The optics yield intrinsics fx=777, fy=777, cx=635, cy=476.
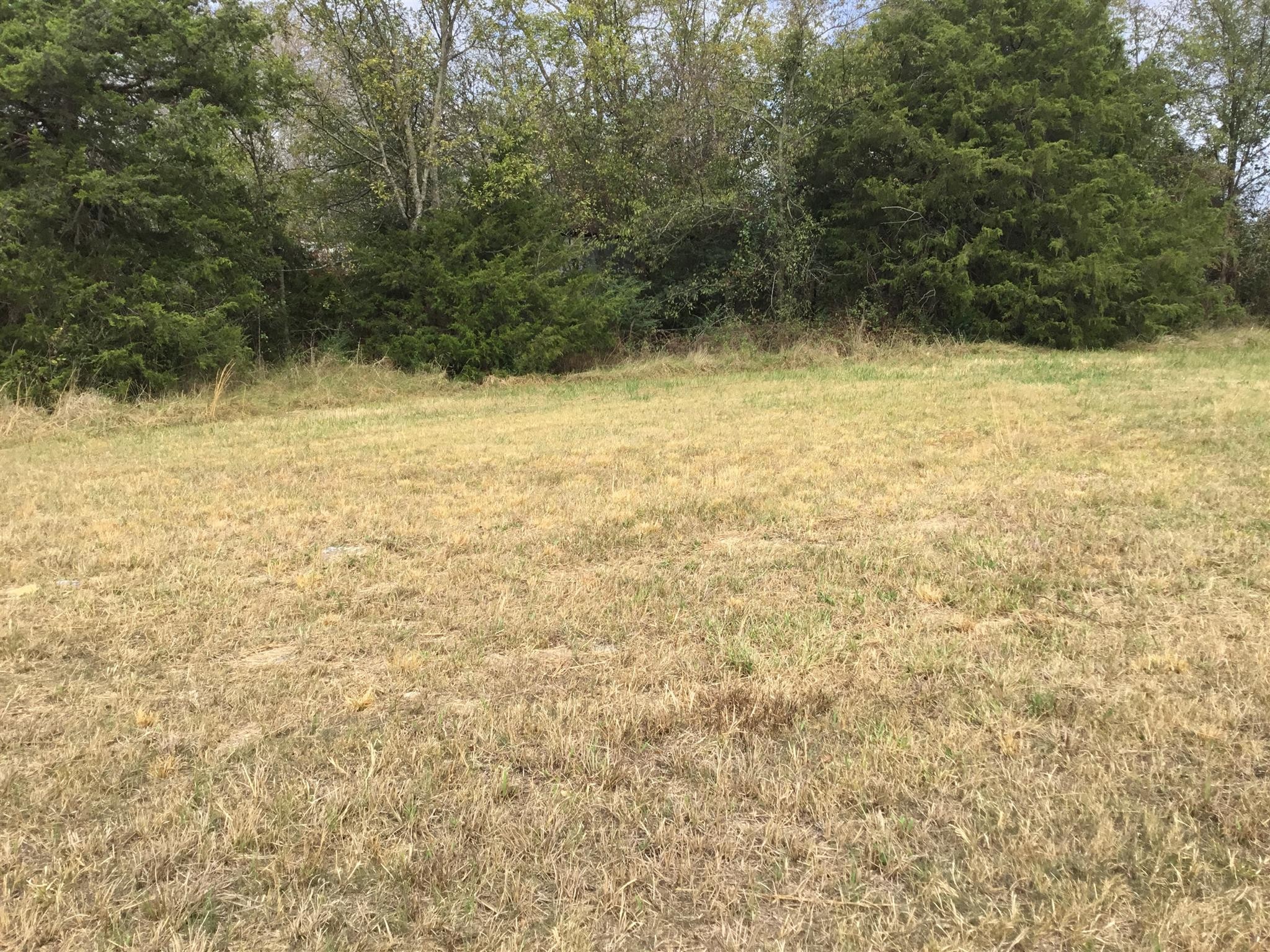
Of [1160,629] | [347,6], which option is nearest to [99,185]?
[347,6]

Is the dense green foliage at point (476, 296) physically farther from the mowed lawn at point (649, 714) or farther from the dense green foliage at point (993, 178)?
the mowed lawn at point (649, 714)


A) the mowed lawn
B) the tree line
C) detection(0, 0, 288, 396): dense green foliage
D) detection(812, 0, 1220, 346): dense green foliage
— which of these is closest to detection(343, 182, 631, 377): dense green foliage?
the tree line

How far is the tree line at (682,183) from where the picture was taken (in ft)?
56.5

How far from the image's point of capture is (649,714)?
112 inches

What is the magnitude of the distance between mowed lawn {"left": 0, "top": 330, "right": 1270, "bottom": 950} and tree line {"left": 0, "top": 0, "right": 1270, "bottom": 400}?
11.7m

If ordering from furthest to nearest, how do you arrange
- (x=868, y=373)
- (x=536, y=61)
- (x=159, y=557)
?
(x=536, y=61)
(x=868, y=373)
(x=159, y=557)

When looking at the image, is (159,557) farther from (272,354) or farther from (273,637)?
(272,354)

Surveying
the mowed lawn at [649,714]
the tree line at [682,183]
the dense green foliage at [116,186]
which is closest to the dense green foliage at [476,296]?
the tree line at [682,183]

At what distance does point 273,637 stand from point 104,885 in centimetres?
167

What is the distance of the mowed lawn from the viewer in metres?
1.98

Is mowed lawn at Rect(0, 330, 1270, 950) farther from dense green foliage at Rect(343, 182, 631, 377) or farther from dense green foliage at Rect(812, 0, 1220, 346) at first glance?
dense green foliage at Rect(812, 0, 1220, 346)

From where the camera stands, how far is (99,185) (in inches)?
473

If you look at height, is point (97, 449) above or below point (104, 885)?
above

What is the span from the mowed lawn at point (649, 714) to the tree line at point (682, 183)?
1169cm
